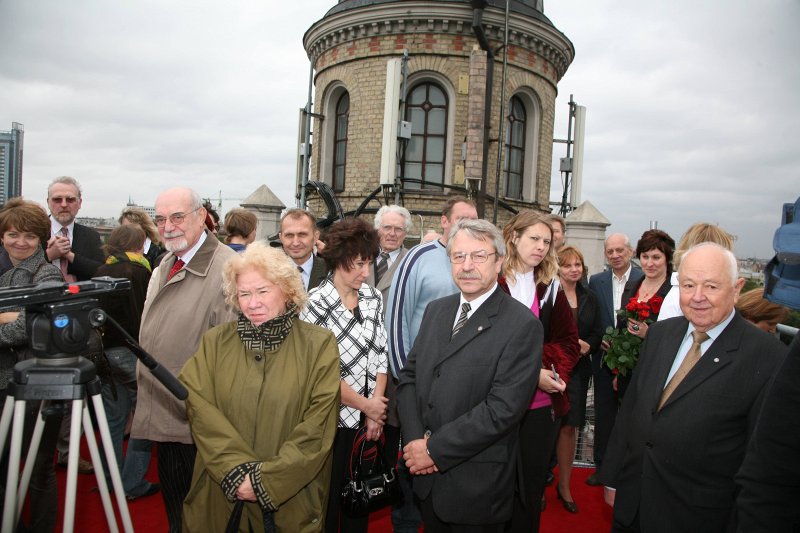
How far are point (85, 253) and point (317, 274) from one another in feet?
7.54

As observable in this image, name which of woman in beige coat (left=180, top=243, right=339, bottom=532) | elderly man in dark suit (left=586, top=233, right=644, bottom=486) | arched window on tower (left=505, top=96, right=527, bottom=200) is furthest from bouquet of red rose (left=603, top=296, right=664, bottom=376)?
arched window on tower (left=505, top=96, right=527, bottom=200)

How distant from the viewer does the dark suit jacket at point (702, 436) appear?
2332 millimetres

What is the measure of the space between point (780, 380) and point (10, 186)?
11.4 meters

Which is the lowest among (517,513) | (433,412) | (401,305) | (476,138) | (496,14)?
(517,513)

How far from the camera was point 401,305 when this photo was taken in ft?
12.4

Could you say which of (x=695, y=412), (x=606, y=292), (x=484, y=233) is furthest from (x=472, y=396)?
(x=606, y=292)

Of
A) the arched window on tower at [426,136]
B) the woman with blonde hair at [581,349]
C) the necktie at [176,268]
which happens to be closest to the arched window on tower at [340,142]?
the arched window on tower at [426,136]

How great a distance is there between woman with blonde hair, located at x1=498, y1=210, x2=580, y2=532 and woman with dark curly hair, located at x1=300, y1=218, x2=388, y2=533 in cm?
89

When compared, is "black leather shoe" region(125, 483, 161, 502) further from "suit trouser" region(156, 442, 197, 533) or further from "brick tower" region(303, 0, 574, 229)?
"brick tower" region(303, 0, 574, 229)

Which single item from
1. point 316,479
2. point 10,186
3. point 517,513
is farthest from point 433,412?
point 10,186

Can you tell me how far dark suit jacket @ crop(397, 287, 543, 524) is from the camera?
256 centimetres

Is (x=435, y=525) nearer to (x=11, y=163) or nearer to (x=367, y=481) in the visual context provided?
(x=367, y=481)

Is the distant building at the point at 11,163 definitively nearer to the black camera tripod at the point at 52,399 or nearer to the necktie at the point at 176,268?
the necktie at the point at 176,268

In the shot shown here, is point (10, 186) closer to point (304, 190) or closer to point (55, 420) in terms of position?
point (304, 190)
